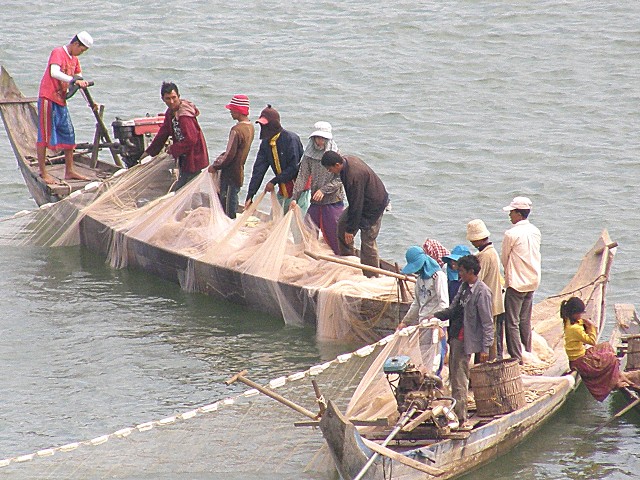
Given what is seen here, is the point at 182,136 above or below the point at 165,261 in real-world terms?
above

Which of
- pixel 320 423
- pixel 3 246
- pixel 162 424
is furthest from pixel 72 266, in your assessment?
pixel 320 423

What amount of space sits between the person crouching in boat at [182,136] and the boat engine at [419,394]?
16.0ft

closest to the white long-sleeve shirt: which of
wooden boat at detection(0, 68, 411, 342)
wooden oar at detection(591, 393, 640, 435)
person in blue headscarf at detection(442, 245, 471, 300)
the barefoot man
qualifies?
person in blue headscarf at detection(442, 245, 471, 300)

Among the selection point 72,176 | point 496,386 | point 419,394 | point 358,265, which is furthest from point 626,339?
point 72,176

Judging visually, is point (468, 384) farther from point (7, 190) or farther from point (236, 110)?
point (7, 190)

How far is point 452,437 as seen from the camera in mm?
7496

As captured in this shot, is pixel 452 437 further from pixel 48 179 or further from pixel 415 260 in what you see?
pixel 48 179

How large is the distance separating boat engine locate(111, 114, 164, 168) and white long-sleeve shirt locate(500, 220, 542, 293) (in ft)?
17.9

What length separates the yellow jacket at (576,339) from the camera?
8609 mm

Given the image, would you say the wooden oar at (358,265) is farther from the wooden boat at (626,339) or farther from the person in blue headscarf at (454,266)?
the wooden boat at (626,339)

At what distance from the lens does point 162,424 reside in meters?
7.52

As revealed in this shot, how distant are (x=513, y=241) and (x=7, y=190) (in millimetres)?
9126

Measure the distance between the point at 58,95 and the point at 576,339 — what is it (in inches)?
247

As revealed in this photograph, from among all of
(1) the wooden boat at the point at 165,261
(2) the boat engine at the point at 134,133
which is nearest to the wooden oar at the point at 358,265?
(1) the wooden boat at the point at 165,261
